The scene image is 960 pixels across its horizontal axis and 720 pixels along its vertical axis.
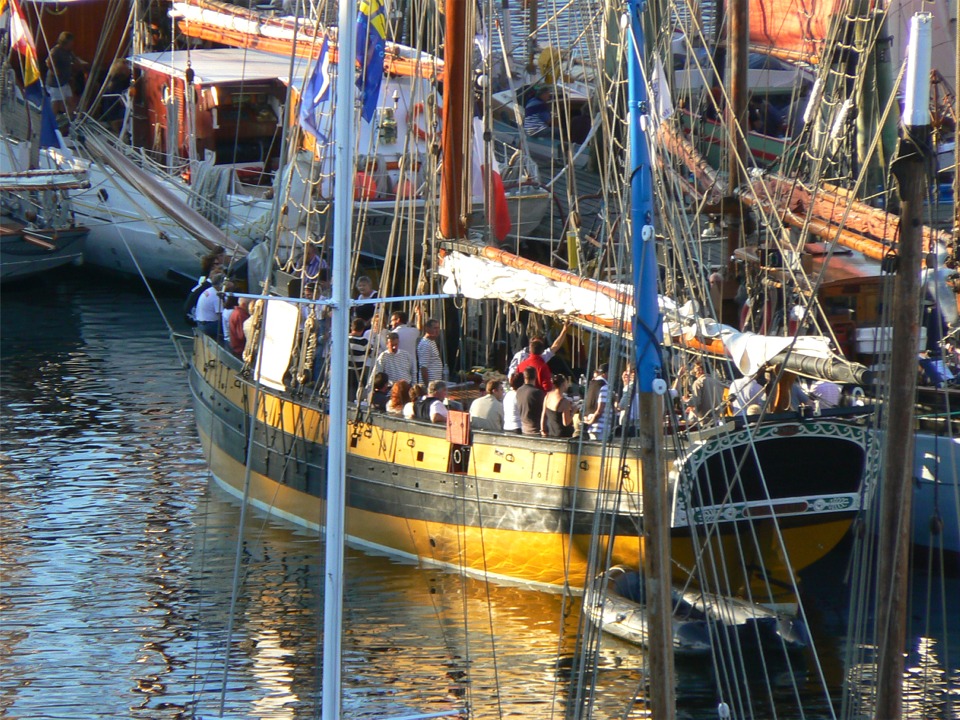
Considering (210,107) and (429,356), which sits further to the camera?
(210,107)

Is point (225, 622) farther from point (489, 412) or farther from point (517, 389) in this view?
point (517, 389)

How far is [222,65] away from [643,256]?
1193 inches

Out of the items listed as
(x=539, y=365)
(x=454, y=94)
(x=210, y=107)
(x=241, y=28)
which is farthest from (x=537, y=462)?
(x=210, y=107)

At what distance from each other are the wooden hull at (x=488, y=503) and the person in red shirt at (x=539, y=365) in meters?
1.37

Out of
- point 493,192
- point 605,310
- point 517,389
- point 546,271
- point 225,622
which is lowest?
point 225,622

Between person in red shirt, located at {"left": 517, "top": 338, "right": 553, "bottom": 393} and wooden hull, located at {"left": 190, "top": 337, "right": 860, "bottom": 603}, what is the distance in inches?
53.9

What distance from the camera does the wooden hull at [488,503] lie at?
18.1 meters

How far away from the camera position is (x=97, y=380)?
30.5m

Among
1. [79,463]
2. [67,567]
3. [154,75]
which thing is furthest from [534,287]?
[154,75]

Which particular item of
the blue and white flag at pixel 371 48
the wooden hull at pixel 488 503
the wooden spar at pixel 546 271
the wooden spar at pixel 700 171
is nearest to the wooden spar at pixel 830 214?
the wooden spar at pixel 700 171

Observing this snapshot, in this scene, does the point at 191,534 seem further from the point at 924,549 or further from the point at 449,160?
the point at 924,549

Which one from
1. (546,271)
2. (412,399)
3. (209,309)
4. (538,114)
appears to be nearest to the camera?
(546,271)

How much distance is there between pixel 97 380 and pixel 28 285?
1005 cm

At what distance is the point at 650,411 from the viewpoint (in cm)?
1062
